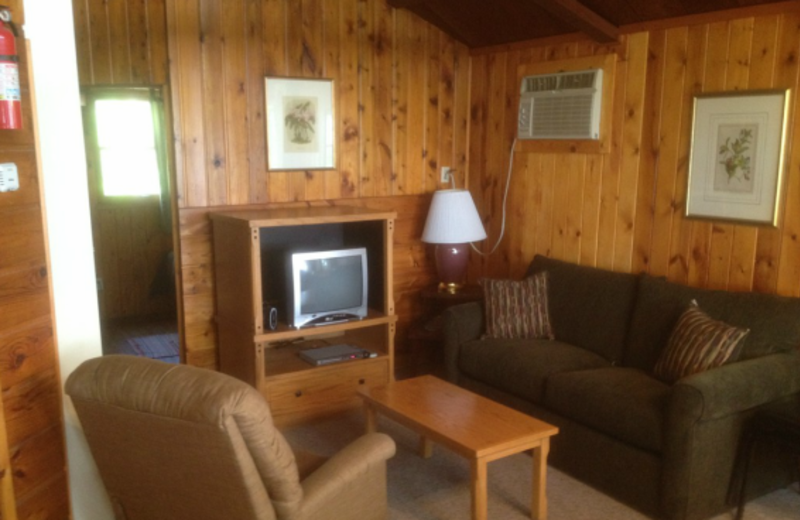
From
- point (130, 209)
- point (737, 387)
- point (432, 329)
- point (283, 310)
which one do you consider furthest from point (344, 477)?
point (130, 209)

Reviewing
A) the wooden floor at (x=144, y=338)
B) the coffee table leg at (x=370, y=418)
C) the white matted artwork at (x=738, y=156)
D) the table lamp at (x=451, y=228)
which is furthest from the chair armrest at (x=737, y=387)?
the wooden floor at (x=144, y=338)

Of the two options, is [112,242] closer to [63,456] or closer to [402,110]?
[402,110]

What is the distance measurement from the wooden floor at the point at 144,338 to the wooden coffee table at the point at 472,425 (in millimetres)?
2241

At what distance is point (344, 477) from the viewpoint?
210 centimetres

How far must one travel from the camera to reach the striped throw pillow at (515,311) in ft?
12.3

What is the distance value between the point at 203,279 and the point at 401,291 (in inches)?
51.1

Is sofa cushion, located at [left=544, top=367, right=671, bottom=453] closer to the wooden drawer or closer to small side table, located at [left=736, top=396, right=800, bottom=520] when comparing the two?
small side table, located at [left=736, top=396, right=800, bottom=520]

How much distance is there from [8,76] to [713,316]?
282cm

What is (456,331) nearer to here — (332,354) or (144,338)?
(332,354)

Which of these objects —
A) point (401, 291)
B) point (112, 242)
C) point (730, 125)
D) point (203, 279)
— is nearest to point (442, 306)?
point (401, 291)

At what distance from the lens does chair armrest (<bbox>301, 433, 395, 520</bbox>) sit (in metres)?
2.02

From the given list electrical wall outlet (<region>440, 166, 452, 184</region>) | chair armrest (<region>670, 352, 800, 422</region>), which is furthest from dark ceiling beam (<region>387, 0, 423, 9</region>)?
chair armrest (<region>670, 352, 800, 422</region>)

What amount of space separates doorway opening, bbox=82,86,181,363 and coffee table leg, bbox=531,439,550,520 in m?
3.54

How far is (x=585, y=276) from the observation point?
148 inches
